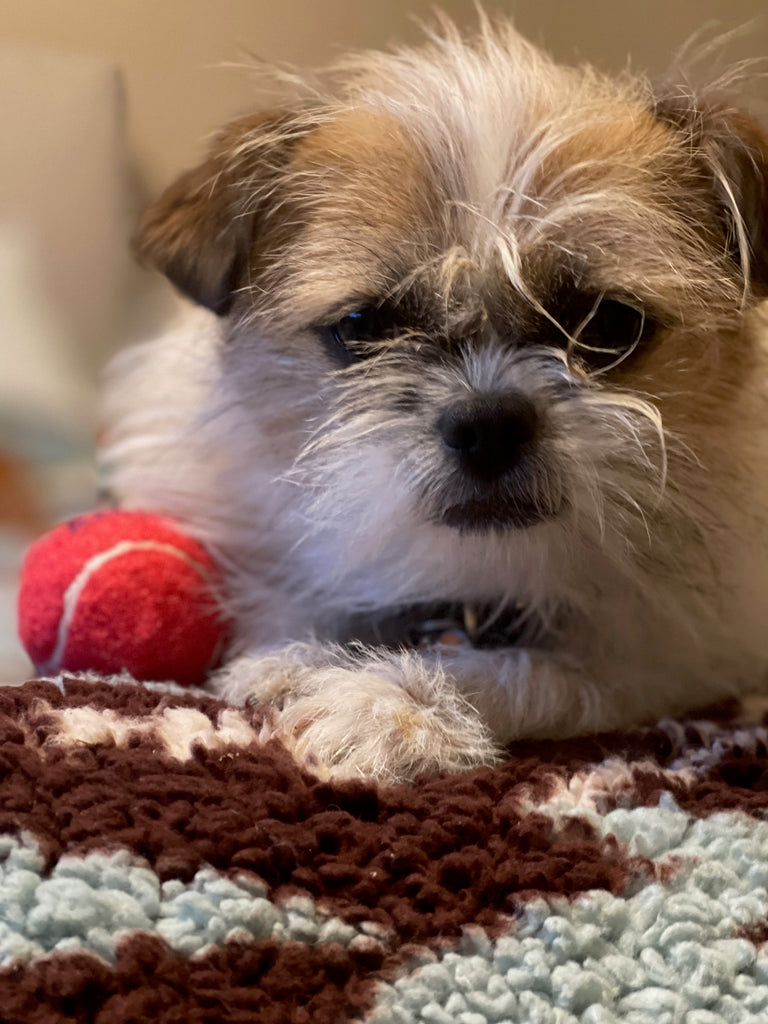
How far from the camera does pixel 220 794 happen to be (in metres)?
1.01

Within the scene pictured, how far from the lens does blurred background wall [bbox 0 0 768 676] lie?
2.08m

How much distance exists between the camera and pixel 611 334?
4.47 ft

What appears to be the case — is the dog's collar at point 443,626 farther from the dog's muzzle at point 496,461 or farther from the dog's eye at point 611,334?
the dog's eye at point 611,334

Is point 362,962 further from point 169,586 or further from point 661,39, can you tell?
point 661,39

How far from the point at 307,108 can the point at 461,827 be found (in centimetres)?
111

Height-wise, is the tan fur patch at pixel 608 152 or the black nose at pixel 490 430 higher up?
the tan fur patch at pixel 608 152

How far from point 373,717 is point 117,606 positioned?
18.0 inches

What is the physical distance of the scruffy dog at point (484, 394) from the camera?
129 centimetres

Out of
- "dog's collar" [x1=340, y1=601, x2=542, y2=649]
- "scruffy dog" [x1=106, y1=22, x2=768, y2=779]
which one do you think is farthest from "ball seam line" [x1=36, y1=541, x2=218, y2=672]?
"dog's collar" [x1=340, y1=601, x2=542, y2=649]

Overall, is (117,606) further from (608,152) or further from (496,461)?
(608,152)

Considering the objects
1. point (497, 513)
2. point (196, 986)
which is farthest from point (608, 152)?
point (196, 986)

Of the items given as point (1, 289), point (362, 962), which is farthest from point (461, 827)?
point (1, 289)

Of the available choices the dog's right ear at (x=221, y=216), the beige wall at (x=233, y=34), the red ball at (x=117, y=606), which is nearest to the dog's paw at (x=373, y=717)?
the red ball at (x=117, y=606)

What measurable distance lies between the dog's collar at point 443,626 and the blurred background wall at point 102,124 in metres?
0.74
